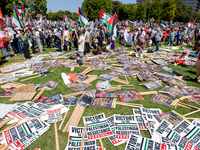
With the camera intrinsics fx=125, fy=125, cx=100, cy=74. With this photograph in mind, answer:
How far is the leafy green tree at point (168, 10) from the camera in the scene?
65438mm

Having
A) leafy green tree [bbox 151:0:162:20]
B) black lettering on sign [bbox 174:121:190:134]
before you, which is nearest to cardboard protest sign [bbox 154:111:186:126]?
black lettering on sign [bbox 174:121:190:134]

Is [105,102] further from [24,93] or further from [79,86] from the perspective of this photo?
[24,93]

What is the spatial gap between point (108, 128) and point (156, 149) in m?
1.36

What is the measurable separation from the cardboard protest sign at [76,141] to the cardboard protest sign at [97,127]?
156mm

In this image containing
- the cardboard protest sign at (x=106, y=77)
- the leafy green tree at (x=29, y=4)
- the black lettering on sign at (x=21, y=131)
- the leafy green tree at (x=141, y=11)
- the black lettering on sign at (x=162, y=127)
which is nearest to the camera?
the black lettering on sign at (x=21, y=131)

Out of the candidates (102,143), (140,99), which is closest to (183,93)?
(140,99)

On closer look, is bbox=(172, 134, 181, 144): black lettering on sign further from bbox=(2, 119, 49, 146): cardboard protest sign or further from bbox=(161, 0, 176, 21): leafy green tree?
bbox=(161, 0, 176, 21): leafy green tree

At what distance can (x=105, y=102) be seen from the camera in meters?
5.02

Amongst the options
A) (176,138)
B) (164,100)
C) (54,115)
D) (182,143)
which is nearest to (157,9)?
(164,100)

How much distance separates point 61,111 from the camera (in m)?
4.50

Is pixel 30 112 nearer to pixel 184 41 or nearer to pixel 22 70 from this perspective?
pixel 22 70

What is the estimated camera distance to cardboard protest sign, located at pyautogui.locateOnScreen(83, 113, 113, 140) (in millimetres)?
3586

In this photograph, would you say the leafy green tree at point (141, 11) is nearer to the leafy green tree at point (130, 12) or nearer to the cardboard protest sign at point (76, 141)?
the leafy green tree at point (130, 12)

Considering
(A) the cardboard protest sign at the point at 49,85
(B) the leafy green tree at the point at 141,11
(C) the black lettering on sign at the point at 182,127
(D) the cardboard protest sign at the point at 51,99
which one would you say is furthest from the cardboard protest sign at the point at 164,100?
(B) the leafy green tree at the point at 141,11
